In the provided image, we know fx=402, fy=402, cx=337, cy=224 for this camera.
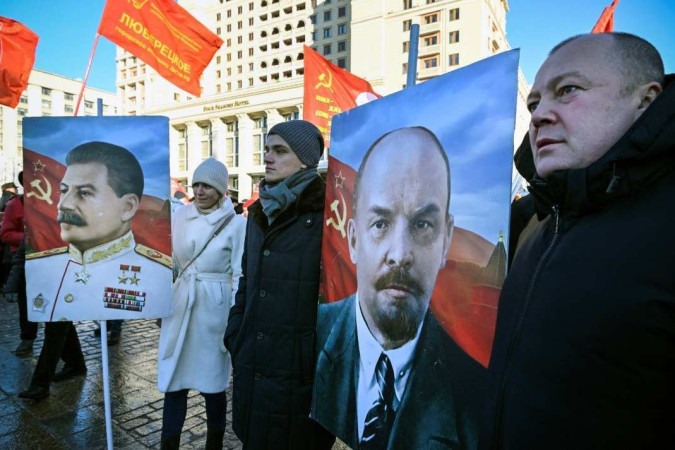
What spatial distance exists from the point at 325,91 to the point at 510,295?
6.23m

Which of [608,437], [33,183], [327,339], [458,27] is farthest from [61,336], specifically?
[458,27]

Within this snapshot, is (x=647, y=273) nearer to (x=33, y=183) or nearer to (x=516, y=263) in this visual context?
(x=516, y=263)

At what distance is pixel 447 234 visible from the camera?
1333 mm

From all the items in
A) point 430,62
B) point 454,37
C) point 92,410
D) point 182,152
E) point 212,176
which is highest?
point 454,37

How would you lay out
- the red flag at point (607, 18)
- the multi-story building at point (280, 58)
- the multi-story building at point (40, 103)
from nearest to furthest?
the red flag at point (607, 18) → the multi-story building at point (280, 58) → the multi-story building at point (40, 103)

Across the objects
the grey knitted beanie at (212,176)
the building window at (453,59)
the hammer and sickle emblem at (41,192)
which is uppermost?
the building window at (453,59)

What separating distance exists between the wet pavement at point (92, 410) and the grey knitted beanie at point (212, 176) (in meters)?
2.01

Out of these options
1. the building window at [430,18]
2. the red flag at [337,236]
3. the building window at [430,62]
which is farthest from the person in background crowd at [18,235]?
the building window at [430,18]

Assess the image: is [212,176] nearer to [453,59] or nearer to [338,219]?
[338,219]

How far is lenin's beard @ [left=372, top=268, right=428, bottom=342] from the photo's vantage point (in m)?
1.41

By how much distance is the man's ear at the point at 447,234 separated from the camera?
132 centimetres

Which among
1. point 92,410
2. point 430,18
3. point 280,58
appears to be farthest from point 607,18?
point 280,58

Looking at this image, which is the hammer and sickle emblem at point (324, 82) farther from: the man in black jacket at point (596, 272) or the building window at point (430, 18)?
the building window at point (430, 18)

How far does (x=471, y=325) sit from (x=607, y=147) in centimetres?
62
